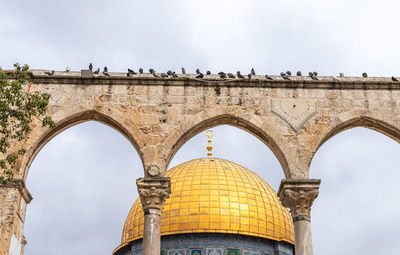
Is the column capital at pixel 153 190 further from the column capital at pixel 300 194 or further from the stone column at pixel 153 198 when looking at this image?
the column capital at pixel 300 194

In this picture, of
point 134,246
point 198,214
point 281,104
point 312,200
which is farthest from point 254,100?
point 134,246

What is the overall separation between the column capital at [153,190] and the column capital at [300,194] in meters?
2.55

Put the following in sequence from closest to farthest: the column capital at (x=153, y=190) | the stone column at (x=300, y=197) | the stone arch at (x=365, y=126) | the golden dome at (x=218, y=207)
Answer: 1. the stone column at (x=300, y=197)
2. the column capital at (x=153, y=190)
3. the stone arch at (x=365, y=126)
4. the golden dome at (x=218, y=207)

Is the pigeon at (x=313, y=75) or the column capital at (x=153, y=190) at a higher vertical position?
the pigeon at (x=313, y=75)

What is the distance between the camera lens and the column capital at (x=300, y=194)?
492 inches

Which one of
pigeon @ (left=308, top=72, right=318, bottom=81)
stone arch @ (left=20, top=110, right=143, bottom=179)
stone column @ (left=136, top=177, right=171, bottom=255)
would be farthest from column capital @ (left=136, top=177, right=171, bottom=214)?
pigeon @ (left=308, top=72, right=318, bottom=81)

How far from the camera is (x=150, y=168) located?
12.8m

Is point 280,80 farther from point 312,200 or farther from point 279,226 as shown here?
point 279,226

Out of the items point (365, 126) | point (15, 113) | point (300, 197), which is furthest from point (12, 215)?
point (365, 126)

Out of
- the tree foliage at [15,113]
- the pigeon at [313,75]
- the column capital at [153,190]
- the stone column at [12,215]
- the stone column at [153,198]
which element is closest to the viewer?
the tree foliage at [15,113]

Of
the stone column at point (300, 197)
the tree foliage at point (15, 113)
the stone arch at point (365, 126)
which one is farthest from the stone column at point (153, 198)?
the stone arch at point (365, 126)

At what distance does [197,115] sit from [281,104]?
1.97 metres

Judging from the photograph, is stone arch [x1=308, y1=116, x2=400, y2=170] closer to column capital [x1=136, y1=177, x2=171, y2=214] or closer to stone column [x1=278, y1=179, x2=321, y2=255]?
stone column [x1=278, y1=179, x2=321, y2=255]

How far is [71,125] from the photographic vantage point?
13727 millimetres
